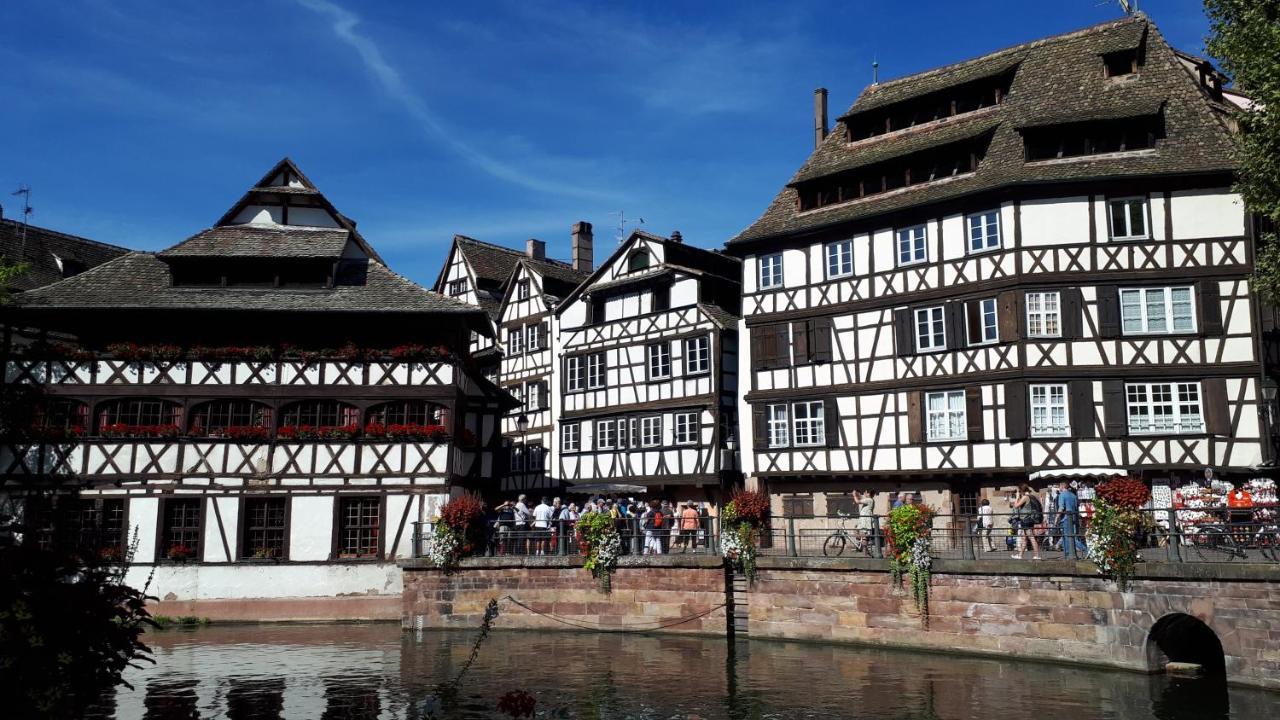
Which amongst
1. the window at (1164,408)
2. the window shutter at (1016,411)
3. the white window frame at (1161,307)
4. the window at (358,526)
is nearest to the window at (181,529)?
the window at (358,526)

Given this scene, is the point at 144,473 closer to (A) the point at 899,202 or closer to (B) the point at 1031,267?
(A) the point at 899,202

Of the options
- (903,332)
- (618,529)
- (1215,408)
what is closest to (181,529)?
(618,529)

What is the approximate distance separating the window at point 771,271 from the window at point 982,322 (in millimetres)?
6539

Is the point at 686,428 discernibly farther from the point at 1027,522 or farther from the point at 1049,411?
the point at 1027,522

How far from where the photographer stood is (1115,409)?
26.7 metres

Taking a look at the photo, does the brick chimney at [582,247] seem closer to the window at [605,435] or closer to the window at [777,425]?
the window at [605,435]

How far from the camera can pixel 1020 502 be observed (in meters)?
23.3

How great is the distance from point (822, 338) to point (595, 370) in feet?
33.4

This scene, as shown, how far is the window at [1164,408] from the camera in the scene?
86.4ft

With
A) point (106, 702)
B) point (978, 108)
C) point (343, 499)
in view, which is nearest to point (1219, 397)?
point (978, 108)

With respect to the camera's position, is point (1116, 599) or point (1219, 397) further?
point (1219, 397)

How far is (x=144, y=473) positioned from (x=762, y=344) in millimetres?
18187

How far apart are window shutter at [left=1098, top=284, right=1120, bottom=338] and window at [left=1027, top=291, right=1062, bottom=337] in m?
0.98

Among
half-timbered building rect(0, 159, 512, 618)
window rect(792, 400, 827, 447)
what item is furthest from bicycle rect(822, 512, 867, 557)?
half-timbered building rect(0, 159, 512, 618)
